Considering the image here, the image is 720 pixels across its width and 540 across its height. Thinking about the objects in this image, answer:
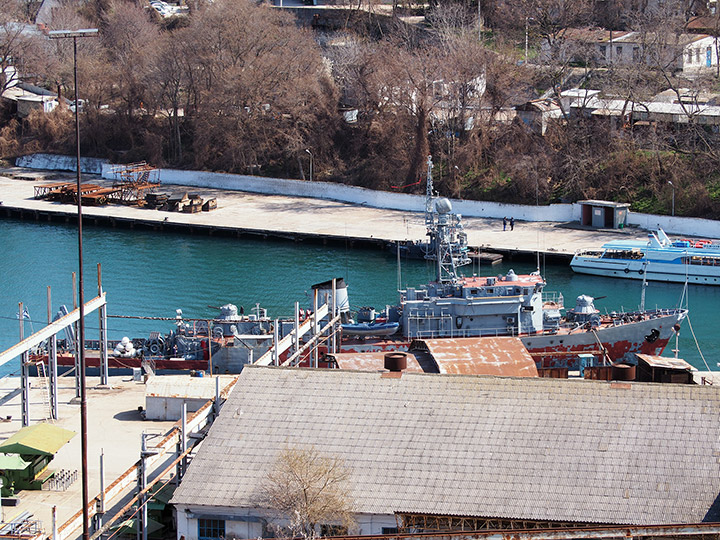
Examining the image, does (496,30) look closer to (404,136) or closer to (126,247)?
(404,136)

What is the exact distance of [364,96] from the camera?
335ft

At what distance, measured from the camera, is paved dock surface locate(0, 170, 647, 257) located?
80.8m

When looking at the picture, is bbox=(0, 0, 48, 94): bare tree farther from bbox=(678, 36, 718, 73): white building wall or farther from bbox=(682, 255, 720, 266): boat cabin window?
bbox=(682, 255, 720, 266): boat cabin window

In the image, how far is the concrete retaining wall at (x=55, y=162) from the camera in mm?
107875

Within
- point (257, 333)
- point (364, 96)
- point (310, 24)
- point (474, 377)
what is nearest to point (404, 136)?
point (364, 96)

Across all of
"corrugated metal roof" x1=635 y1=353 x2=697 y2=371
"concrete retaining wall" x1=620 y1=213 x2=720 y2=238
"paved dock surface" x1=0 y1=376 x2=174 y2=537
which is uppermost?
"concrete retaining wall" x1=620 y1=213 x2=720 y2=238

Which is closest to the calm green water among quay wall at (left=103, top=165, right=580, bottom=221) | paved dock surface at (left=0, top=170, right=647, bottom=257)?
paved dock surface at (left=0, top=170, right=647, bottom=257)

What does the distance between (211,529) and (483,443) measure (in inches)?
307

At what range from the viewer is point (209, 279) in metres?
75.5

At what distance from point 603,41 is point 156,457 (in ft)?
279

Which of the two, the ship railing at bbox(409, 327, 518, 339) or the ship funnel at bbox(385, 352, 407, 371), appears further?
the ship railing at bbox(409, 327, 518, 339)

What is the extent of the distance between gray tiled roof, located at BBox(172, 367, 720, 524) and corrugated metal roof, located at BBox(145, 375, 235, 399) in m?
10.7

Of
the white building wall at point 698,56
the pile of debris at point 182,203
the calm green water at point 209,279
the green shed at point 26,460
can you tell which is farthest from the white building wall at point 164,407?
the white building wall at point 698,56

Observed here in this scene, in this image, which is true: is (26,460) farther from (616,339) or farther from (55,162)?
(55,162)
